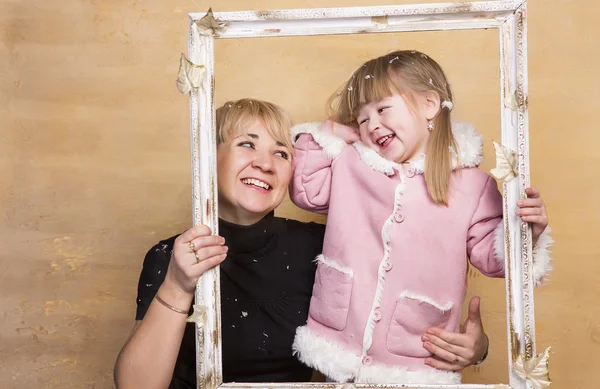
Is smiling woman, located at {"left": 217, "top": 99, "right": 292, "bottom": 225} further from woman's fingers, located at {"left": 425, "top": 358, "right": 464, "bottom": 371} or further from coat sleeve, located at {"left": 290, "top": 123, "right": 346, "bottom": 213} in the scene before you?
woman's fingers, located at {"left": 425, "top": 358, "right": 464, "bottom": 371}

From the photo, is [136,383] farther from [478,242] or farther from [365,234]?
[478,242]

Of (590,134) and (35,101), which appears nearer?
(590,134)

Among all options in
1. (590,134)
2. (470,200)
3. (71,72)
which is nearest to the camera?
(470,200)

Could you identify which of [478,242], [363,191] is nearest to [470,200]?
[478,242]

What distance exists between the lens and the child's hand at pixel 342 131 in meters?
1.25

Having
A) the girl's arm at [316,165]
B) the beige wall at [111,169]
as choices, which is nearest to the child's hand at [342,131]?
the girl's arm at [316,165]

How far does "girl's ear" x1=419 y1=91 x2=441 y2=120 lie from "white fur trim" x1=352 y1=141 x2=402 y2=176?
106mm

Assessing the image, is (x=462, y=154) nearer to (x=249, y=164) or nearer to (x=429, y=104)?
(x=429, y=104)

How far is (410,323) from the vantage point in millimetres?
1207

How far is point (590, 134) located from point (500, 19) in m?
0.55

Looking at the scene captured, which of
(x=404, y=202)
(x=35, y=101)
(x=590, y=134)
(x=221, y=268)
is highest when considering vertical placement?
(x=35, y=101)

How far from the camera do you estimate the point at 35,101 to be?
1745 mm

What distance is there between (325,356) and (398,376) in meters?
0.13

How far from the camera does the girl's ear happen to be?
1223 millimetres
